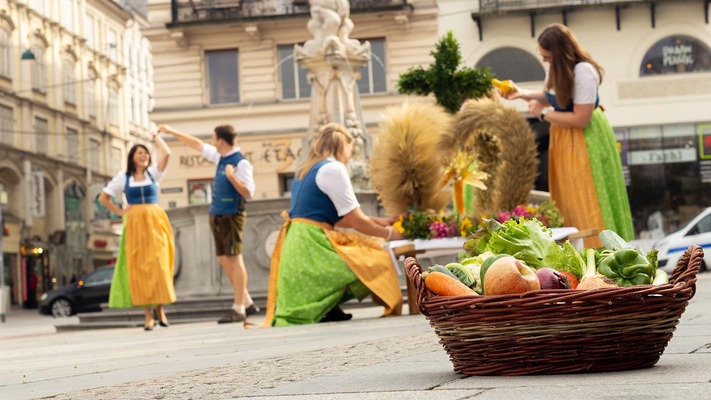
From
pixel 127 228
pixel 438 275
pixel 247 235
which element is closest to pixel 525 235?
pixel 438 275

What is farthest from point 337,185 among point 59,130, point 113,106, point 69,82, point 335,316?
point 113,106

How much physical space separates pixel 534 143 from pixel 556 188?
2.25ft

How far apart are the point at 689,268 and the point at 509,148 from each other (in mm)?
5115

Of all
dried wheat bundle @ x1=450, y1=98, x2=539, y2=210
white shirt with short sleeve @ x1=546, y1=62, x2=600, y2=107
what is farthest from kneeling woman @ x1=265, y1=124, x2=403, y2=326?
white shirt with short sleeve @ x1=546, y1=62, x2=600, y2=107

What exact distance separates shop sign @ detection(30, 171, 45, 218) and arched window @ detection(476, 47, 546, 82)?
18.5 m

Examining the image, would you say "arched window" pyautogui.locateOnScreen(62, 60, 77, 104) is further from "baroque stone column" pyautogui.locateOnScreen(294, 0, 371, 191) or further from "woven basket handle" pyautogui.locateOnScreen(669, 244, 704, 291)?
"woven basket handle" pyautogui.locateOnScreen(669, 244, 704, 291)

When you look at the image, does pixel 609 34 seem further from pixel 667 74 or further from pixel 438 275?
pixel 438 275

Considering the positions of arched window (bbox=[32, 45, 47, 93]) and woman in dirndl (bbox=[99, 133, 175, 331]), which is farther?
arched window (bbox=[32, 45, 47, 93])

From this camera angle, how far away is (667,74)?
35312 mm

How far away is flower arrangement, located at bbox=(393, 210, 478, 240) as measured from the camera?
965 cm

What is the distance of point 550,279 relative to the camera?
3.96 metres

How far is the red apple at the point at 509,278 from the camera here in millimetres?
3877

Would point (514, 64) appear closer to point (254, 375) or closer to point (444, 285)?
point (254, 375)

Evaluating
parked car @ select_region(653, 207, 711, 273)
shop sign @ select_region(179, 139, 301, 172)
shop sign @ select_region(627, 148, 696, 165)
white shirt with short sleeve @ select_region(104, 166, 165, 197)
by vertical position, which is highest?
shop sign @ select_region(179, 139, 301, 172)
